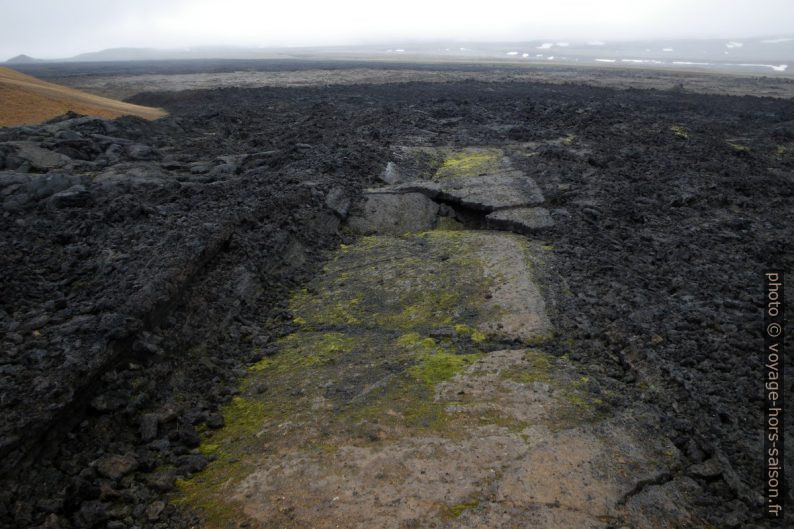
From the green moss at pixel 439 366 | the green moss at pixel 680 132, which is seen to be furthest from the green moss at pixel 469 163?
the green moss at pixel 439 366

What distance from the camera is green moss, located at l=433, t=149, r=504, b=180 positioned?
10.8 meters

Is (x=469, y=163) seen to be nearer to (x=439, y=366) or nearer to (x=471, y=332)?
(x=471, y=332)

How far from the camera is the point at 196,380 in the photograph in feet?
15.6

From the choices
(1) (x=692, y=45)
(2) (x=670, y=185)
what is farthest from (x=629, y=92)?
(1) (x=692, y=45)

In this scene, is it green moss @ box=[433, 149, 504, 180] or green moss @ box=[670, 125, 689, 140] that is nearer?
green moss @ box=[433, 149, 504, 180]

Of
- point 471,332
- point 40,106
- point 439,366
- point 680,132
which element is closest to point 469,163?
point 680,132

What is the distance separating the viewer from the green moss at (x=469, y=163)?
35.4 feet

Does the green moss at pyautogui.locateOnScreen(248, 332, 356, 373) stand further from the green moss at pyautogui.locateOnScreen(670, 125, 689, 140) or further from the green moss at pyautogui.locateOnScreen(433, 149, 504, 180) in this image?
the green moss at pyautogui.locateOnScreen(670, 125, 689, 140)

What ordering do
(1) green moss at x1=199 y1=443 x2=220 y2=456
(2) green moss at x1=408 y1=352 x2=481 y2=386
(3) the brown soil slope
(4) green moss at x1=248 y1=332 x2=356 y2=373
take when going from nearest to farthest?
1. (1) green moss at x1=199 y1=443 x2=220 y2=456
2. (2) green moss at x1=408 y1=352 x2=481 y2=386
3. (4) green moss at x1=248 y1=332 x2=356 y2=373
4. (3) the brown soil slope

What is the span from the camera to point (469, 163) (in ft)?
38.0

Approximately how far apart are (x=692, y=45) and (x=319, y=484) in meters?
146

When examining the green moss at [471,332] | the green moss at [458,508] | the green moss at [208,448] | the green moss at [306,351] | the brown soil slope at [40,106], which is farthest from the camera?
the brown soil slope at [40,106]

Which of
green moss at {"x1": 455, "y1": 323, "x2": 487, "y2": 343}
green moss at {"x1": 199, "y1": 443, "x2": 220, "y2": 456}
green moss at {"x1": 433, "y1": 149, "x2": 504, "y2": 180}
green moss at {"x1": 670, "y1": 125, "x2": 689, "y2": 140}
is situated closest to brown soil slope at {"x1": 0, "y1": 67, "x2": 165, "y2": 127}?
green moss at {"x1": 433, "y1": 149, "x2": 504, "y2": 180}

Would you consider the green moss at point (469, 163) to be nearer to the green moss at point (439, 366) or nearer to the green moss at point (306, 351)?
the green moss at point (306, 351)
